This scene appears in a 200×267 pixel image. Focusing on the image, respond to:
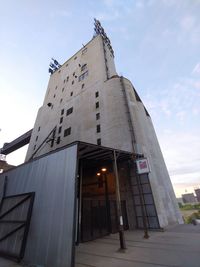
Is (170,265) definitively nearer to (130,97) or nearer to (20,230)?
(20,230)

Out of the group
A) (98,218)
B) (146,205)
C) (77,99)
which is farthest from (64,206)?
(77,99)

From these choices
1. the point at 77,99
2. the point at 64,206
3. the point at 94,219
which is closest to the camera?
the point at 64,206

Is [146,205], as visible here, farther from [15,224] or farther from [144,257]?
[15,224]

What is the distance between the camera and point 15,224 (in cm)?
938

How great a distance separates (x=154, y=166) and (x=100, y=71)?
22.1 metres

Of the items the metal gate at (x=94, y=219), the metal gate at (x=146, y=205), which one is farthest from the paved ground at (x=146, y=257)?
the metal gate at (x=146, y=205)

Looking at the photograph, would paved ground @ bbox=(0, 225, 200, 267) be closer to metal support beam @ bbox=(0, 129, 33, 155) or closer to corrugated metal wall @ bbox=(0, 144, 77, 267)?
corrugated metal wall @ bbox=(0, 144, 77, 267)

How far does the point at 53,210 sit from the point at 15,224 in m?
3.85

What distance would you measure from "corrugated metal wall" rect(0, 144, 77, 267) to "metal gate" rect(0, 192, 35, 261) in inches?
12.4

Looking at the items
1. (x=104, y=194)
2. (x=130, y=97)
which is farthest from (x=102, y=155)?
(x=130, y=97)

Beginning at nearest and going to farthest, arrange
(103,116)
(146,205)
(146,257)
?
(146,257), (146,205), (103,116)

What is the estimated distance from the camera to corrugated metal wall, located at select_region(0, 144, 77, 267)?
6.52 metres

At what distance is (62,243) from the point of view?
650 cm

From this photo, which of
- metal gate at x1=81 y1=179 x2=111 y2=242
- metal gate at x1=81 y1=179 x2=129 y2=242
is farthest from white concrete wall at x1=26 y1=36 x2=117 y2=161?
metal gate at x1=81 y1=179 x2=111 y2=242
